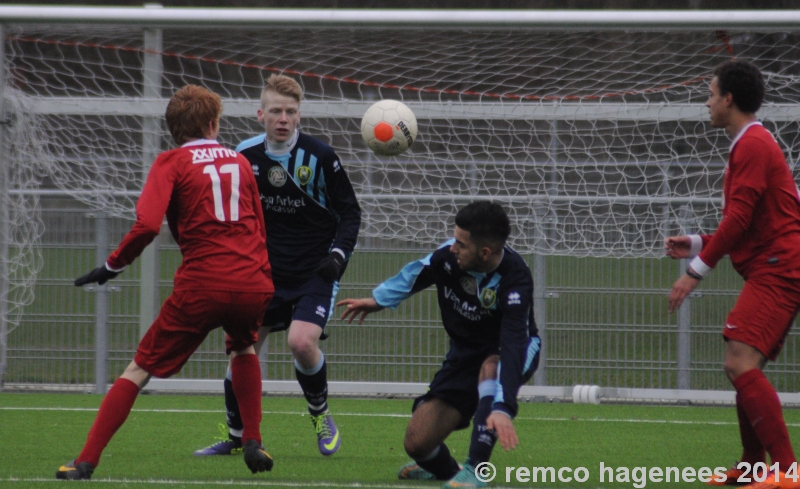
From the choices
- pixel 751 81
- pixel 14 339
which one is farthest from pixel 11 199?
pixel 751 81

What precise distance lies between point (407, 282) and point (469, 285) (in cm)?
28

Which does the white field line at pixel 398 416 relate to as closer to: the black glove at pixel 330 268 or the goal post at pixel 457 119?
the goal post at pixel 457 119

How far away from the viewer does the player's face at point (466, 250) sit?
400cm

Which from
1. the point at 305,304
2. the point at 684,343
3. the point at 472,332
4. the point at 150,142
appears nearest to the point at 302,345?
the point at 305,304

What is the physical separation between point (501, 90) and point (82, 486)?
500 centimetres

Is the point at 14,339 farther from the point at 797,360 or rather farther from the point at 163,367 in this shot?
the point at 797,360

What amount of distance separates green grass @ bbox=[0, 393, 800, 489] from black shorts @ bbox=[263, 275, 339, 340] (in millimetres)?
754

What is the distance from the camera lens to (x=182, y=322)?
13.4 feet

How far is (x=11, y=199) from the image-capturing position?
27.1ft

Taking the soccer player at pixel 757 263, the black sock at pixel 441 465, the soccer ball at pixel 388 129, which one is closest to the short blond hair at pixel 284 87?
the soccer ball at pixel 388 129

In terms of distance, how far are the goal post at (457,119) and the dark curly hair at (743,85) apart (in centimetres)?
273

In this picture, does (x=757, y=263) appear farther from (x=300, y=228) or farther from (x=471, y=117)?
(x=471, y=117)

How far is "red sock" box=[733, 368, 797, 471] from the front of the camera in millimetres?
3809

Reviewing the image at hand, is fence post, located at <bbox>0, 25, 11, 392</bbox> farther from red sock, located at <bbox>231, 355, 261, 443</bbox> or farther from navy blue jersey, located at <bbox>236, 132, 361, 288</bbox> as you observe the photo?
red sock, located at <bbox>231, 355, 261, 443</bbox>
